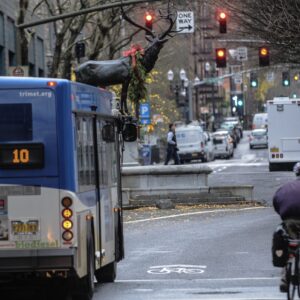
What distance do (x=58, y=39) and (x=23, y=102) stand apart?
2536 centimetres

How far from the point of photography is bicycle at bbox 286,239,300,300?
384 inches

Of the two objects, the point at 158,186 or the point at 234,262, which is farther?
the point at 158,186

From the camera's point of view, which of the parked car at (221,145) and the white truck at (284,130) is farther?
the parked car at (221,145)

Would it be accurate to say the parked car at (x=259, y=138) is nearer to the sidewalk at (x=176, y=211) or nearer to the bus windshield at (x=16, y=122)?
the sidewalk at (x=176, y=211)

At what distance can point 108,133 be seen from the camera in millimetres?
12641

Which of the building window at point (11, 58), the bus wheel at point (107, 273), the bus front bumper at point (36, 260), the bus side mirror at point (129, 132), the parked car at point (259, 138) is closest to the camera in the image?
the bus front bumper at point (36, 260)

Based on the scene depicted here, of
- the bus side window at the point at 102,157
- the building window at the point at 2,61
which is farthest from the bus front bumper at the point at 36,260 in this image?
the building window at the point at 2,61

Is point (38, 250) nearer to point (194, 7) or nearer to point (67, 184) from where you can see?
point (67, 184)

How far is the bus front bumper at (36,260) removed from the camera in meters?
10.3

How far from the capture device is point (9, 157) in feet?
34.3

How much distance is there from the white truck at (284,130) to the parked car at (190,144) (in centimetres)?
1870

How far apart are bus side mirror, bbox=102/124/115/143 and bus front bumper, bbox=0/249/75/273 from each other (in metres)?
2.43

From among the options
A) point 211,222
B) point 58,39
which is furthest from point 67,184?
point 58,39

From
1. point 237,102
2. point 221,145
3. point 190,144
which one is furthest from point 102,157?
point 237,102
